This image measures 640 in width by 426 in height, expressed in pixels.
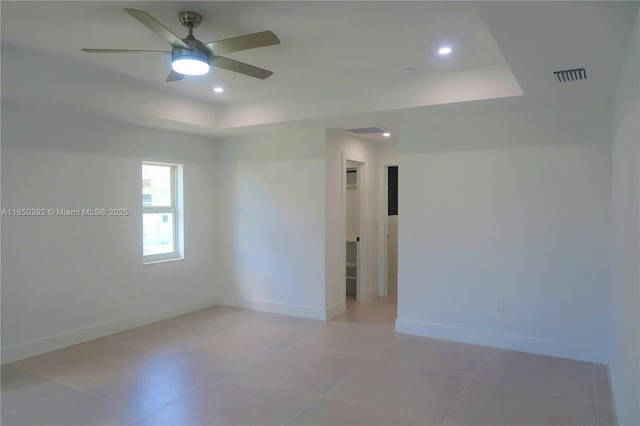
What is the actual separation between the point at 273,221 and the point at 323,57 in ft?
8.88

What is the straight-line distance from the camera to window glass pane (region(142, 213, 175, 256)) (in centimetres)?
545

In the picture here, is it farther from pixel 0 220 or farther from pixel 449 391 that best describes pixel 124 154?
pixel 449 391

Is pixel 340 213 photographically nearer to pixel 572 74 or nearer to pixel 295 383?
pixel 295 383

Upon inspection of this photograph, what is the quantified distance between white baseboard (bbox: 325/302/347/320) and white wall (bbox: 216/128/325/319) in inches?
3.9

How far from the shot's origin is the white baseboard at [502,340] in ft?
13.1

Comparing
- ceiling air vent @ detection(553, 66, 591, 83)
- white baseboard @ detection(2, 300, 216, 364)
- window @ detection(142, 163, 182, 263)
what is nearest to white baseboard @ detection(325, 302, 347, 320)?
white baseboard @ detection(2, 300, 216, 364)

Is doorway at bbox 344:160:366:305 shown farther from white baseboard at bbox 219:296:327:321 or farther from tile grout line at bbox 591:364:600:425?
tile grout line at bbox 591:364:600:425

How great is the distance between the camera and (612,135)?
381 cm

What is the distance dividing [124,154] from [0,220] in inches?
57.8

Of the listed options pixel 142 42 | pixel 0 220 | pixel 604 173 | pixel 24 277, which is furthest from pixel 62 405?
pixel 604 173

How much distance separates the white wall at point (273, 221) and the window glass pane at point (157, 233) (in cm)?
79

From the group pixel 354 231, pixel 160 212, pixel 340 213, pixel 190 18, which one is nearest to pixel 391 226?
pixel 354 231

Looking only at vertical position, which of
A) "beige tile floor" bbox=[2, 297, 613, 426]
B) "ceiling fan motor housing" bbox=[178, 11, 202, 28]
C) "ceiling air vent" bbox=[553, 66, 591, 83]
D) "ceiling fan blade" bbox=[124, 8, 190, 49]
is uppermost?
"ceiling fan motor housing" bbox=[178, 11, 202, 28]

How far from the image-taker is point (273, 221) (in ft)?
19.0
